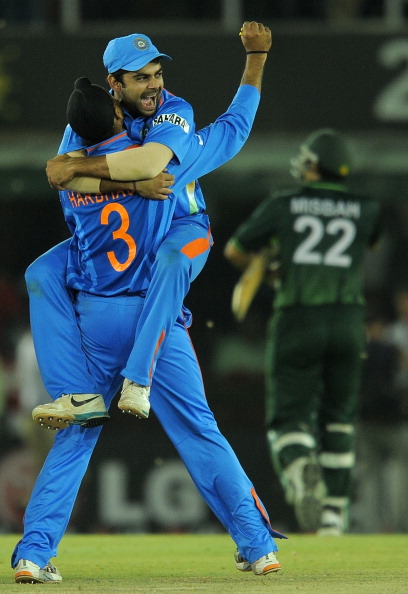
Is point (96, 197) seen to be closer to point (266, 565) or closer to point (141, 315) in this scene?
point (141, 315)

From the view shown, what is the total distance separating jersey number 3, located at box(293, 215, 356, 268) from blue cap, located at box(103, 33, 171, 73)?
11.5 feet

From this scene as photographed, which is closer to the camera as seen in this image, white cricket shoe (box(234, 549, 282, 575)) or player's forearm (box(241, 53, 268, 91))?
white cricket shoe (box(234, 549, 282, 575))

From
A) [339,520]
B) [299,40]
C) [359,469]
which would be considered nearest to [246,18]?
[299,40]

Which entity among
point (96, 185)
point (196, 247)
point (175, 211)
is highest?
point (96, 185)

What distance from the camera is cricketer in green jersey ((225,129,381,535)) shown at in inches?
324

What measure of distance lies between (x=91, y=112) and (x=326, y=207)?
150 inches

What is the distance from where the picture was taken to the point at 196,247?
4934 millimetres

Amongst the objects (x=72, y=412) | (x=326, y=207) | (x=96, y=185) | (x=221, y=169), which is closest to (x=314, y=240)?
(x=326, y=207)

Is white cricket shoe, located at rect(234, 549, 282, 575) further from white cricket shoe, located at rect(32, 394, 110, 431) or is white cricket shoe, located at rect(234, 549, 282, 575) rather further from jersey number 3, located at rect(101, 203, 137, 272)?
jersey number 3, located at rect(101, 203, 137, 272)

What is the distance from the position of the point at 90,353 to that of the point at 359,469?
552 centimetres

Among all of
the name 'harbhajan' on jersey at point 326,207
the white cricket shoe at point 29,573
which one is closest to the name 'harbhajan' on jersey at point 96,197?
the white cricket shoe at point 29,573

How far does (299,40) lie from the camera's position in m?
10.6

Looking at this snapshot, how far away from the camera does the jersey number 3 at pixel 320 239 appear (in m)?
8.31

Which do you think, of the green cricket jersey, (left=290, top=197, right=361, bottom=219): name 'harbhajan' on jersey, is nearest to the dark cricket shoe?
the green cricket jersey
